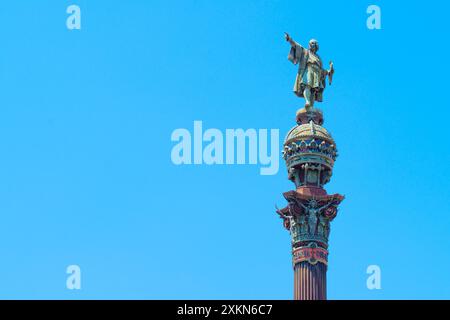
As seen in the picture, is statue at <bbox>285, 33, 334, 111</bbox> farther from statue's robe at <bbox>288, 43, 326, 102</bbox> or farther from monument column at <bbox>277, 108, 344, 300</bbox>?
monument column at <bbox>277, 108, 344, 300</bbox>

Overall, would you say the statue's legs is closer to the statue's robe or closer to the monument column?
the statue's robe

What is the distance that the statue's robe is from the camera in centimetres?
6119

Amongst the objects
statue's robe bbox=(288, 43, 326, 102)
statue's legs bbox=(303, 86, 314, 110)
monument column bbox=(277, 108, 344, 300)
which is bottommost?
monument column bbox=(277, 108, 344, 300)

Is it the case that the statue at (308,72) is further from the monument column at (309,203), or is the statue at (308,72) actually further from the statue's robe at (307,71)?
the monument column at (309,203)

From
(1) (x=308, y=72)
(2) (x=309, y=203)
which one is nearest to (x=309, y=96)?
(1) (x=308, y=72)

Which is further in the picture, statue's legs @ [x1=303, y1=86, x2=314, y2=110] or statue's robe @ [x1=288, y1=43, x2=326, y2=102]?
statue's robe @ [x1=288, y1=43, x2=326, y2=102]

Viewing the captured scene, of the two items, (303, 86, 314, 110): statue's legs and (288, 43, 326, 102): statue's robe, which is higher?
(288, 43, 326, 102): statue's robe

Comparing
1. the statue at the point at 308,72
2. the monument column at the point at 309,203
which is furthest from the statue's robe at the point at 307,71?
the monument column at the point at 309,203

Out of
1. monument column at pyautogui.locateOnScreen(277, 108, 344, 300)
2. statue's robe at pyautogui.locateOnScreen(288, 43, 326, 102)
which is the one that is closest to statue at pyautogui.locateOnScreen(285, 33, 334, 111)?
statue's robe at pyautogui.locateOnScreen(288, 43, 326, 102)

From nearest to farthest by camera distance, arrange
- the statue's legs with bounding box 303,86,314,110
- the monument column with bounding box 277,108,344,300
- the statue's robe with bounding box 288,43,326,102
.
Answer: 1. the monument column with bounding box 277,108,344,300
2. the statue's legs with bounding box 303,86,314,110
3. the statue's robe with bounding box 288,43,326,102

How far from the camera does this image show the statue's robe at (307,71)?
201 ft

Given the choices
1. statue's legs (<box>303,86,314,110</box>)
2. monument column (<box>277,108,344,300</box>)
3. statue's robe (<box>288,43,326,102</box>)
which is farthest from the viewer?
statue's robe (<box>288,43,326,102</box>)
